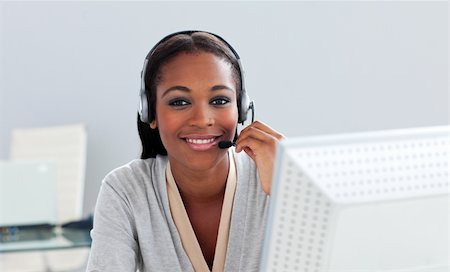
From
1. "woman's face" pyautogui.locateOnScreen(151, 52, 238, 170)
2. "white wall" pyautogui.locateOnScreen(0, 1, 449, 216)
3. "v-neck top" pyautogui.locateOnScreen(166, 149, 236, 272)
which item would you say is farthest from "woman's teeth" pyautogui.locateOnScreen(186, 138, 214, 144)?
"white wall" pyautogui.locateOnScreen(0, 1, 449, 216)

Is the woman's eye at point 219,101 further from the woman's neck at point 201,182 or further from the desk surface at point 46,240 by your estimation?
the desk surface at point 46,240

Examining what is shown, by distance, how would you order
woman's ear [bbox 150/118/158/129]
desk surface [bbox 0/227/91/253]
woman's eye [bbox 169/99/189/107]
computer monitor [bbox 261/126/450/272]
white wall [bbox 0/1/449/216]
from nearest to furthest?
1. computer monitor [bbox 261/126/450/272]
2. woman's eye [bbox 169/99/189/107]
3. woman's ear [bbox 150/118/158/129]
4. desk surface [bbox 0/227/91/253]
5. white wall [bbox 0/1/449/216]

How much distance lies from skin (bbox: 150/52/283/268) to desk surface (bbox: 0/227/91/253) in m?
1.38

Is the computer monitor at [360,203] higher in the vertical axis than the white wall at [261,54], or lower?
lower

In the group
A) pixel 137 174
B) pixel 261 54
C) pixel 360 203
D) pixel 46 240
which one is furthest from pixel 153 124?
pixel 261 54

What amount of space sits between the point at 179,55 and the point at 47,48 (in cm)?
290

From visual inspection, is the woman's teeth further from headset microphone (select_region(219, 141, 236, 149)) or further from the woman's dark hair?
the woman's dark hair

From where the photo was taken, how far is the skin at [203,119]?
1574mm

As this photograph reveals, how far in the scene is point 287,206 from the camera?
93 cm

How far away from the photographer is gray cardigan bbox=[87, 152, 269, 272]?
5.07ft

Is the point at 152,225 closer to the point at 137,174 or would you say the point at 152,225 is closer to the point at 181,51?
the point at 137,174

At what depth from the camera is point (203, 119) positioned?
5.12ft

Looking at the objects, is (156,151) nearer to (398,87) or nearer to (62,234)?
(62,234)

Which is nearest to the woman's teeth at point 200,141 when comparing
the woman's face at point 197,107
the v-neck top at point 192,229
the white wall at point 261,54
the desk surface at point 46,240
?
the woman's face at point 197,107
